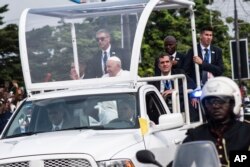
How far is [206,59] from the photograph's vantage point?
42.9ft

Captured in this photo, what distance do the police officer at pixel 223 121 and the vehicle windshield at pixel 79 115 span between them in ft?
11.2

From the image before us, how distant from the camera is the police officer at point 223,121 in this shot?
6.07 metres

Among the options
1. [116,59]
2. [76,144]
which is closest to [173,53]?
[116,59]

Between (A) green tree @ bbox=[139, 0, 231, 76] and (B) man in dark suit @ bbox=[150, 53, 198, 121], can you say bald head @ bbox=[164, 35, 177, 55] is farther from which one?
(A) green tree @ bbox=[139, 0, 231, 76]

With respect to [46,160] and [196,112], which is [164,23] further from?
A: [46,160]

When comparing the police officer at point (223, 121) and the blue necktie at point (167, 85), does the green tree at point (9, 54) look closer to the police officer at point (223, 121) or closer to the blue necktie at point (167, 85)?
the blue necktie at point (167, 85)

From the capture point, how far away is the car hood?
853cm

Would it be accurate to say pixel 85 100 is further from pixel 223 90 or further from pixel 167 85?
pixel 223 90

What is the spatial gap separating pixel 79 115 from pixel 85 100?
0.85 feet

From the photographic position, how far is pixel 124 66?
10898 mm

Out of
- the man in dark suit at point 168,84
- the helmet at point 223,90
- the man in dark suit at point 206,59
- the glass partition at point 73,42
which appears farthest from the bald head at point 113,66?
the helmet at point 223,90

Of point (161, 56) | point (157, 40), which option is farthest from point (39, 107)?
point (157, 40)

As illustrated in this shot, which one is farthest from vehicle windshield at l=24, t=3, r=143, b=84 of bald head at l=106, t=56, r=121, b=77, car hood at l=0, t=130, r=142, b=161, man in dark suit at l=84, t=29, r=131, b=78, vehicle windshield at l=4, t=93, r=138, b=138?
car hood at l=0, t=130, r=142, b=161

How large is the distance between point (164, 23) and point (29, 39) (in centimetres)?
3699
